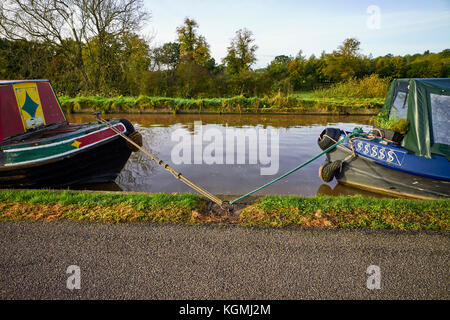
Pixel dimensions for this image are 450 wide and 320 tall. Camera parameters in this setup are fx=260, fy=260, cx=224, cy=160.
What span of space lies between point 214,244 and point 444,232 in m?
2.99

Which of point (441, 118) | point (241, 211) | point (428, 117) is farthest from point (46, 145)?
point (441, 118)

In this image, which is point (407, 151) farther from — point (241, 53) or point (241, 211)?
point (241, 53)

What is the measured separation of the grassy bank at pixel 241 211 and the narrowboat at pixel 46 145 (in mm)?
893

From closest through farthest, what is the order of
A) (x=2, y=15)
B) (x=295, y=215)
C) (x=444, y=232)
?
(x=444, y=232), (x=295, y=215), (x=2, y=15)

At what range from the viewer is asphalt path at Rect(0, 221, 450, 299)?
244cm

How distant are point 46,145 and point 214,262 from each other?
4417 mm

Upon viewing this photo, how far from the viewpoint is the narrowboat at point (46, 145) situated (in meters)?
5.12

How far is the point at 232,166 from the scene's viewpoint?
23.7 ft

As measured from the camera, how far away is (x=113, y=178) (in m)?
6.54

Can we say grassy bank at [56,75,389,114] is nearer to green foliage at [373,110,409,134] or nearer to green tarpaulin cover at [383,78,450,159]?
green foliage at [373,110,409,134]

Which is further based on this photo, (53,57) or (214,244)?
(53,57)

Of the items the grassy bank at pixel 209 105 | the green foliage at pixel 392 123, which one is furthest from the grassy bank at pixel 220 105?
Answer: the green foliage at pixel 392 123

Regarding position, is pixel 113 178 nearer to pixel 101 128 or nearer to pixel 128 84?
pixel 101 128

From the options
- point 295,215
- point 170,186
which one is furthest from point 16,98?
point 295,215
